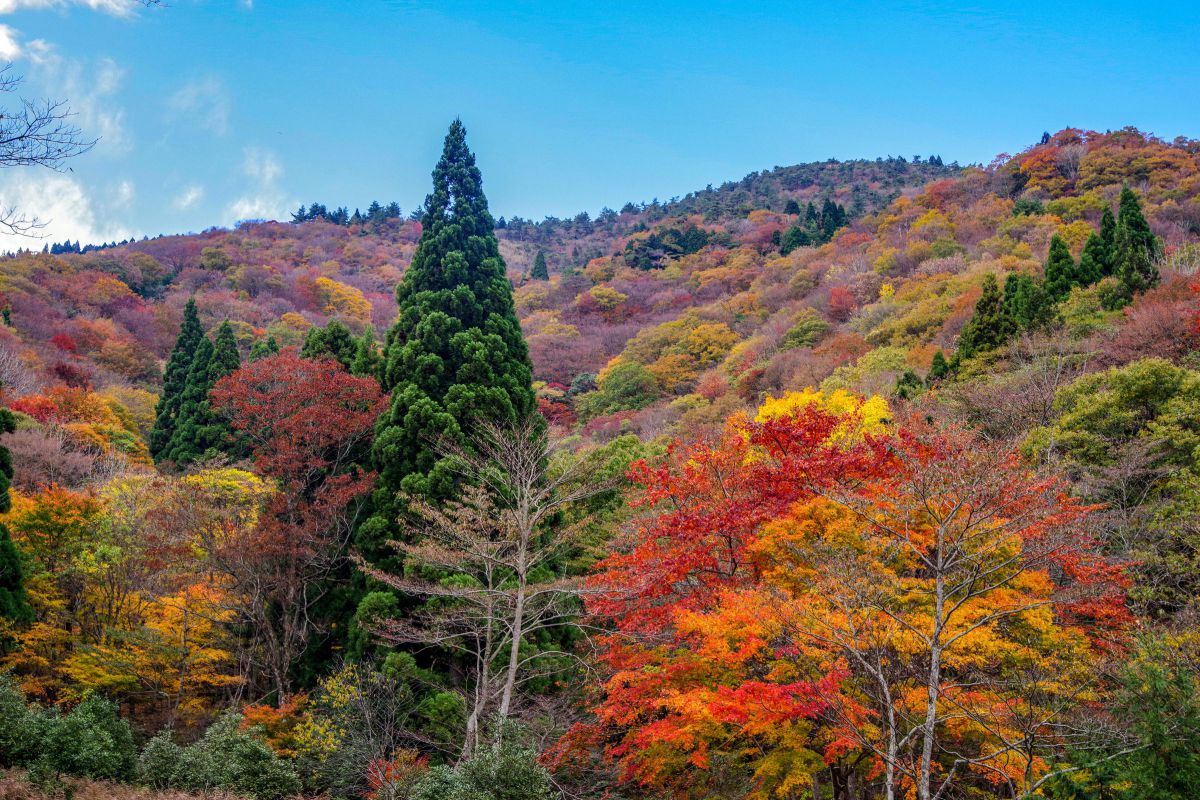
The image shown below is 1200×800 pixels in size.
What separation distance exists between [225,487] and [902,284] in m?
35.0

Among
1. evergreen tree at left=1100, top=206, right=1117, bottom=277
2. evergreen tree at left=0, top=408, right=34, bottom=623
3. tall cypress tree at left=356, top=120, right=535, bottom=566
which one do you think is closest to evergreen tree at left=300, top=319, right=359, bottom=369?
tall cypress tree at left=356, top=120, right=535, bottom=566

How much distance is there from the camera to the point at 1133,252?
80.8 ft

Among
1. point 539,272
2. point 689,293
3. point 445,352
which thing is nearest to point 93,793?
point 445,352

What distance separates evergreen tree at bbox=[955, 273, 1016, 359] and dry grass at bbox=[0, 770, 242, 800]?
23.6m

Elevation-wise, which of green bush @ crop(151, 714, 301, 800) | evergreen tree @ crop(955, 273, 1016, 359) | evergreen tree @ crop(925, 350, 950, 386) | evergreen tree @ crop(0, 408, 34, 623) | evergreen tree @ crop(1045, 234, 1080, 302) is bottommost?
green bush @ crop(151, 714, 301, 800)

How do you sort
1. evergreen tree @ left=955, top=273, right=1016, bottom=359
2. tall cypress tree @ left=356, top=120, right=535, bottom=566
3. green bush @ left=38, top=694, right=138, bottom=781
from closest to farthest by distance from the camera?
green bush @ left=38, top=694, right=138, bottom=781
tall cypress tree @ left=356, top=120, right=535, bottom=566
evergreen tree @ left=955, top=273, right=1016, bottom=359

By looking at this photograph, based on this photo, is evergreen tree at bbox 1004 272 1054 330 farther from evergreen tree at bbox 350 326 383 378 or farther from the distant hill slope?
evergreen tree at bbox 350 326 383 378

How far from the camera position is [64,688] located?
49.7ft

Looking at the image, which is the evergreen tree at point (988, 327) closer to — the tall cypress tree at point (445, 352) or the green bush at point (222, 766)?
the tall cypress tree at point (445, 352)

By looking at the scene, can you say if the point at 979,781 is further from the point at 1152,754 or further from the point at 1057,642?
the point at 1152,754

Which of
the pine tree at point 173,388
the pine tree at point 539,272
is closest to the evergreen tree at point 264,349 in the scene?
the pine tree at point 173,388

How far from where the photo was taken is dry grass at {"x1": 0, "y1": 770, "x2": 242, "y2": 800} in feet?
27.5

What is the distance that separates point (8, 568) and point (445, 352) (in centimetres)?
905

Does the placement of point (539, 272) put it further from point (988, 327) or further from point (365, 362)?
point (365, 362)
